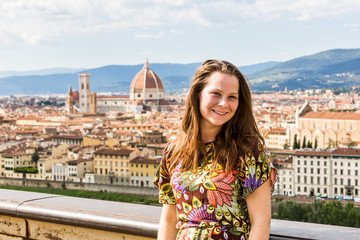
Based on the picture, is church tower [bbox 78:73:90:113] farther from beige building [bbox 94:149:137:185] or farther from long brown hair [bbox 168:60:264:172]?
long brown hair [bbox 168:60:264:172]

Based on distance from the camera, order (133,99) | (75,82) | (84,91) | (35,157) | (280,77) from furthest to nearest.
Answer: (75,82) < (280,77) < (133,99) < (84,91) < (35,157)

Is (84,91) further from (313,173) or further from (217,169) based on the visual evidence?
(217,169)

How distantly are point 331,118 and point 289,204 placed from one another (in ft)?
52.9

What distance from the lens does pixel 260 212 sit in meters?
0.85

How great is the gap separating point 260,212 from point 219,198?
0.07 m

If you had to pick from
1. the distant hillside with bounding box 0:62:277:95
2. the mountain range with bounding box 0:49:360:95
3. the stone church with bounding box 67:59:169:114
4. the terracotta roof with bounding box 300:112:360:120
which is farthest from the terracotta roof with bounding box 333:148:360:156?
the distant hillside with bounding box 0:62:277:95

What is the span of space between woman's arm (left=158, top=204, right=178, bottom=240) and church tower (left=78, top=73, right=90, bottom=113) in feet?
164

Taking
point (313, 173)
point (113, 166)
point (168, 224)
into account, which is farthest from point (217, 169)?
point (113, 166)

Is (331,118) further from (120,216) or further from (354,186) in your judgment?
(120,216)

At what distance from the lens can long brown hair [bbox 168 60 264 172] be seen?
2.95ft

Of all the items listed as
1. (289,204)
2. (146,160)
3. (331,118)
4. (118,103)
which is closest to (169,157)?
(289,204)

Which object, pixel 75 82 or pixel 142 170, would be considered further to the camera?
pixel 75 82

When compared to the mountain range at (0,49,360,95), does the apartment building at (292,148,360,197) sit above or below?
below

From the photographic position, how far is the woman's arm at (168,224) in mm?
955
